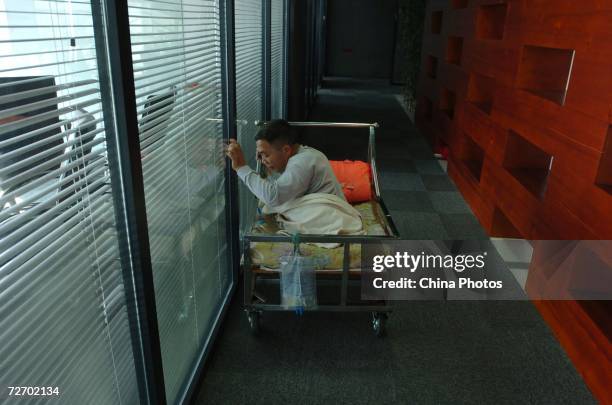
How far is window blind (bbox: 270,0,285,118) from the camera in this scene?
11.6 feet

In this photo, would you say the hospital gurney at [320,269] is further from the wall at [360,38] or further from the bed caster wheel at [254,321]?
the wall at [360,38]

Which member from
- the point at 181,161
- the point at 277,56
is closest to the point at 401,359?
the point at 181,161

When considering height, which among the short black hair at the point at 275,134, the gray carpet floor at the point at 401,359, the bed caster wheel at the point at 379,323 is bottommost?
the gray carpet floor at the point at 401,359

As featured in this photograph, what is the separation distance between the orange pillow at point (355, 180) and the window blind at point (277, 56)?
96 cm

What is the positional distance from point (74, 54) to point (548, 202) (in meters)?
2.36

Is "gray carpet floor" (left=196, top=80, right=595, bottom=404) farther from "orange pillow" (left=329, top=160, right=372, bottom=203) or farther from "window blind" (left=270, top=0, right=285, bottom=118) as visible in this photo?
"window blind" (left=270, top=0, right=285, bottom=118)

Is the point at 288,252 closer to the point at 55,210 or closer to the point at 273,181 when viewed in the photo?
the point at 273,181

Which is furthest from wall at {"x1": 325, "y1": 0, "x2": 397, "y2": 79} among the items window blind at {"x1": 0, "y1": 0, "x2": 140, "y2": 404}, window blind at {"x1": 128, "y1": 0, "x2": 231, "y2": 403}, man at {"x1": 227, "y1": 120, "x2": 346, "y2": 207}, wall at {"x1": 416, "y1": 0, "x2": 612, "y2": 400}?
window blind at {"x1": 0, "y1": 0, "x2": 140, "y2": 404}

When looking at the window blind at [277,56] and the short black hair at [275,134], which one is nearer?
the short black hair at [275,134]

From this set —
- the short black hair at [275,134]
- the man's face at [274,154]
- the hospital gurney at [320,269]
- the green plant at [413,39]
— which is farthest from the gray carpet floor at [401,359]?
the green plant at [413,39]

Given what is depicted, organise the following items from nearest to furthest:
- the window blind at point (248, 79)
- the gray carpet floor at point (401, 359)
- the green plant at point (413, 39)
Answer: the gray carpet floor at point (401, 359), the window blind at point (248, 79), the green plant at point (413, 39)

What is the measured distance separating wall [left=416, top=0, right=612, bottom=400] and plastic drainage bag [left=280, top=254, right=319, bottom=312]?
1.22m

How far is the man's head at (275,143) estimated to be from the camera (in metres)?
2.38

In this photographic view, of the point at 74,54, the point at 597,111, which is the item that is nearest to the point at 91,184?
the point at 74,54
